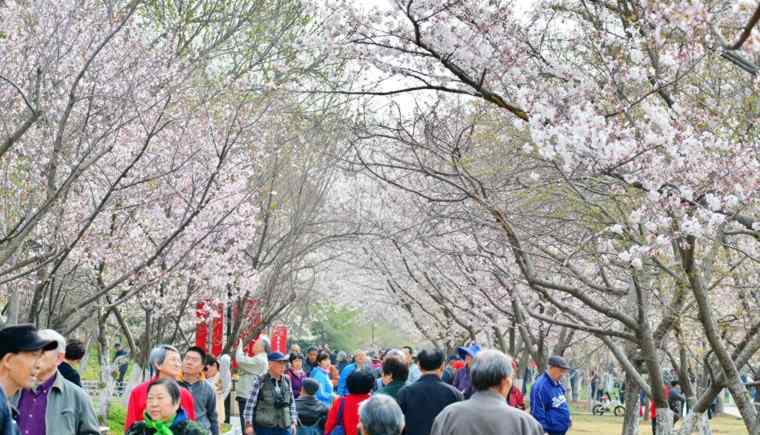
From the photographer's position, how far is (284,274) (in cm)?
2314

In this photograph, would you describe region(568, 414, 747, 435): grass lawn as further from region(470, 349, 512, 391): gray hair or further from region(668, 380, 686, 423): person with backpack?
region(470, 349, 512, 391): gray hair

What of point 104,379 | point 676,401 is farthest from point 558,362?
point 676,401

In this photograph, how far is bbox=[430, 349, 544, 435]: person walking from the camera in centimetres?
546

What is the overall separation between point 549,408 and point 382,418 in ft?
18.4

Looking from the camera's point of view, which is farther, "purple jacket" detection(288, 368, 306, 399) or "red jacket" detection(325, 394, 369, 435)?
"purple jacket" detection(288, 368, 306, 399)

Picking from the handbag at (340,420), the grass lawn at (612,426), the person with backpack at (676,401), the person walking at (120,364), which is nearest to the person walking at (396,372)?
the handbag at (340,420)

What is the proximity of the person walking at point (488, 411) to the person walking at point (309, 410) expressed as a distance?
4921 millimetres

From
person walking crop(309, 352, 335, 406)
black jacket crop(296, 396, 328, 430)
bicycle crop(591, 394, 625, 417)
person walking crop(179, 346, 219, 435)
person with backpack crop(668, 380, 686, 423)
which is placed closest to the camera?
person walking crop(179, 346, 219, 435)

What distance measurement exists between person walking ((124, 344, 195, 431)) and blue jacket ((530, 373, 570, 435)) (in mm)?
4204

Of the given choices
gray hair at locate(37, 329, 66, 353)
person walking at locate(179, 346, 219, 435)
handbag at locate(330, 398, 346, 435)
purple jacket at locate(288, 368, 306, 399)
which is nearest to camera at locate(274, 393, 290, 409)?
person walking at locate(179, 346, 219, 435)

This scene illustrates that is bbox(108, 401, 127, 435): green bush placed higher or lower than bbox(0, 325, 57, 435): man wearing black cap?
lower

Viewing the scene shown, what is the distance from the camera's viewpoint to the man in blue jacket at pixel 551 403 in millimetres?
10477

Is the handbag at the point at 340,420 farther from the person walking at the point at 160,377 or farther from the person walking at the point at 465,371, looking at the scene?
the person walking at the point at 465,371

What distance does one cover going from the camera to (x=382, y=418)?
531cm
